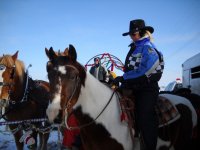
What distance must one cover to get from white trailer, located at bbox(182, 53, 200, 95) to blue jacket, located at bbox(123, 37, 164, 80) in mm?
4211

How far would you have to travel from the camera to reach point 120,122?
3.37 meters

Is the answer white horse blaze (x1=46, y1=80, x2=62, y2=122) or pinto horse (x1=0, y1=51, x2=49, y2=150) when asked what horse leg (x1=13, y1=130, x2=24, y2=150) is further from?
white horse blaze (x1=46, y1=80, x2=62, y2=122)

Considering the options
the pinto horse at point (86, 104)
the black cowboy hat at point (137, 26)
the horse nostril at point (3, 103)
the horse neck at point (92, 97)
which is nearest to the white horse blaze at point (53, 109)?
the pinto horse at point (86, 104)

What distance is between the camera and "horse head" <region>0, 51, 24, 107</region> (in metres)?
5.01

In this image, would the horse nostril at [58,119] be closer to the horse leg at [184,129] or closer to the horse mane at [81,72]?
the horse mane at [81,72]

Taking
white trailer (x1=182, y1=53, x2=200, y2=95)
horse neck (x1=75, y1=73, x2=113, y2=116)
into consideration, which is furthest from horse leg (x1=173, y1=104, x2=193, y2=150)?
white trailer (x1=182, y1=53, x2=200, y2=95)

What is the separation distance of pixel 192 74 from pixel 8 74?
18.8ft

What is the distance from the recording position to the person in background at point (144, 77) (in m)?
3.48

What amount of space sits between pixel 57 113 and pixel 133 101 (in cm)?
133

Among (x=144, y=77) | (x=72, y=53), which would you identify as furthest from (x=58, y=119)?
(x=144, y=77)

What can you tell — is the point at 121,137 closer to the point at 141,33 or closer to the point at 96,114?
the point at 96,114

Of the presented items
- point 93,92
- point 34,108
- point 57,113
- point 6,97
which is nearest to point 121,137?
point 93,92

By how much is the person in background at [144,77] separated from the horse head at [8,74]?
2549mm

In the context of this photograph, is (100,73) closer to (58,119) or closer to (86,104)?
(86,104)
